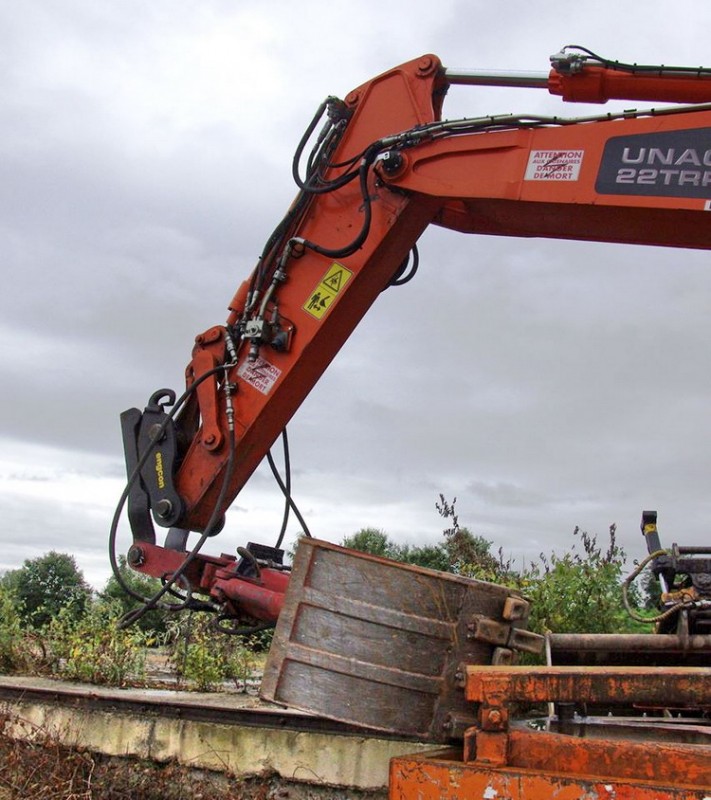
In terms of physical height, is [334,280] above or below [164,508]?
above

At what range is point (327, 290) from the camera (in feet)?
17.5

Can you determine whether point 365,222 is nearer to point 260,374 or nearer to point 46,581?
point 260,374

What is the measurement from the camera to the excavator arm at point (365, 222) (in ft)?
15.1

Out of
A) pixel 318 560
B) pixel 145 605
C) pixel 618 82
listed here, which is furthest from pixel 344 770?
pixel 618 82

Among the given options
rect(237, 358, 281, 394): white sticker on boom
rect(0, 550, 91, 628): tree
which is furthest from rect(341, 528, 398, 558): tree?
rect(237, 358, 281, 394): white sticker on boom

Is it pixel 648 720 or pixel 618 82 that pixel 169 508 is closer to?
pixel 648 720

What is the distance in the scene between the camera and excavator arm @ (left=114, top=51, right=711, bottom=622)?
4602 mm

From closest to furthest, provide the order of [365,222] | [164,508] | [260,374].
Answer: [365,222], [260,374], [164,508]

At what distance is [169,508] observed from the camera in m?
5.57

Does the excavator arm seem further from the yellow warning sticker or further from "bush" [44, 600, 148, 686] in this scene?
"bush" [44, 600, 148, 686]

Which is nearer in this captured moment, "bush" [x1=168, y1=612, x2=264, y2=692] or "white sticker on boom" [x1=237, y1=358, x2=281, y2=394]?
"white sticker on boom" [x1=237, y1=358, x2=281, y2=394]

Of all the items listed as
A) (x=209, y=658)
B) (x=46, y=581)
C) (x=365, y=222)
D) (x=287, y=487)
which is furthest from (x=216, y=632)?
(x=46, y=581)

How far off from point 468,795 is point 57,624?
5.51m

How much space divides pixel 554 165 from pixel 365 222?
104 cm
